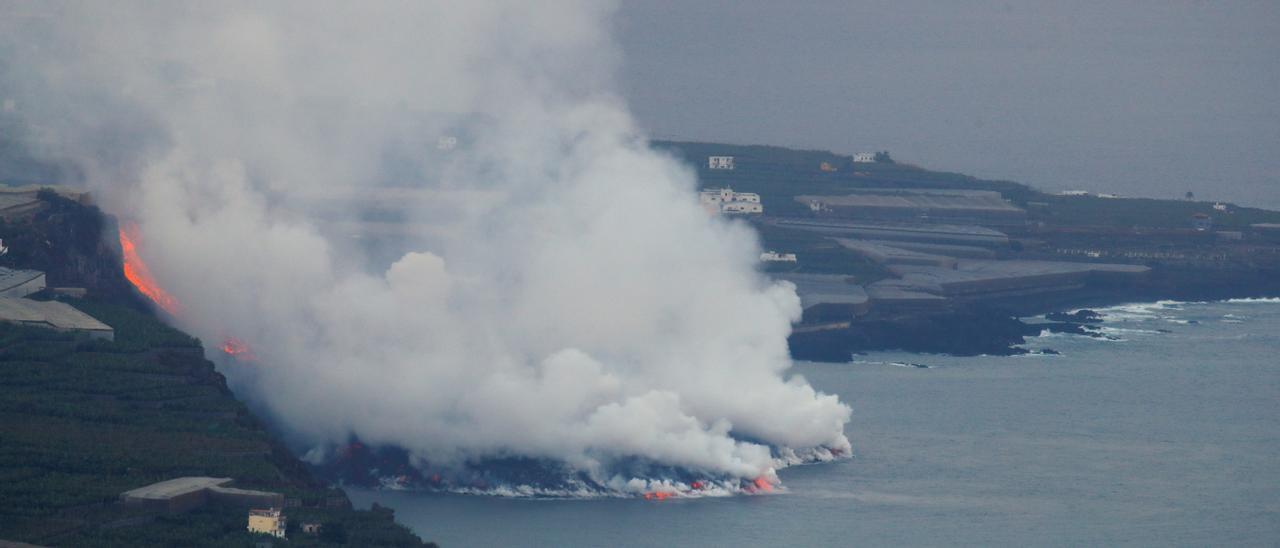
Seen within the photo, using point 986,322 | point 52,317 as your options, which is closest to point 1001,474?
point 52,317

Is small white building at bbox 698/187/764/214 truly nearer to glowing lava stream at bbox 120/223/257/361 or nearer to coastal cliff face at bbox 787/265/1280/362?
coastal cliff face at bbox 787/265/1280/362

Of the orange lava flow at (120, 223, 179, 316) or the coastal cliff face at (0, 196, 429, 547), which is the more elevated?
the orange lava flow at (120, 223, 179, 316)

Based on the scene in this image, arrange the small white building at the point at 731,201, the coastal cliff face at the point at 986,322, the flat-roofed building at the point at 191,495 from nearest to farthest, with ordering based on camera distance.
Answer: the flat-roofed building at the point at 191,495 < the coastal cliff face at the point at 986,322 < the small white building at the point at 731,201

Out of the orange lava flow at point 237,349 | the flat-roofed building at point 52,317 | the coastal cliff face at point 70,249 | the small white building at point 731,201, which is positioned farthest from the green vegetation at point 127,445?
the small white building at point 731,201

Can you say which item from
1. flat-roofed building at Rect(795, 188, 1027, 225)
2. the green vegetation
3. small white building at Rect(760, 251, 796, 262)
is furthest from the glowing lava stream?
flat-roofed building at Rect(795, 188, 1027, 225)

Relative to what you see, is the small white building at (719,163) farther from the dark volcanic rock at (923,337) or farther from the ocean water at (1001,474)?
the ocean water at (1001,474)
